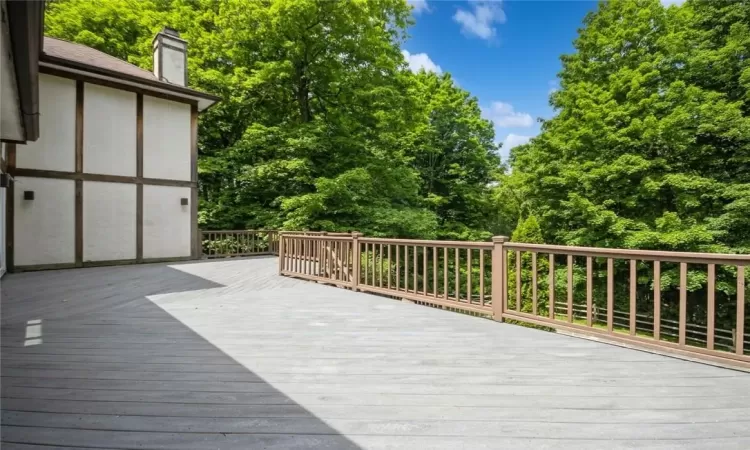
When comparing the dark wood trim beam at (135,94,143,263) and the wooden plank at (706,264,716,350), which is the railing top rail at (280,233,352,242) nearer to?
the wooden plank at (706,264,716,350)

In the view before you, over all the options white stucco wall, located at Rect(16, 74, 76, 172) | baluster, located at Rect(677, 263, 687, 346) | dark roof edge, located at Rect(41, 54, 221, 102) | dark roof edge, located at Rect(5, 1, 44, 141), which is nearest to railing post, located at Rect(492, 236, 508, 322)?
baluster, located at Rect(677, 263, 687, 346)

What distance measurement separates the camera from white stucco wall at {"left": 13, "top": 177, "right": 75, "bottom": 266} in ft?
25.2

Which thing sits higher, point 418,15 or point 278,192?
point 418,15

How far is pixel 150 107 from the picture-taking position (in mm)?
9523

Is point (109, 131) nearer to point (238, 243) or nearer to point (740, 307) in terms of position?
point (238, 243)

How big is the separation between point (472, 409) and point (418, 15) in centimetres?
1584

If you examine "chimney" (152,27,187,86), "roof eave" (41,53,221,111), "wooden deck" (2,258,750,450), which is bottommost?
"wooden deck" (2,258,750,450)

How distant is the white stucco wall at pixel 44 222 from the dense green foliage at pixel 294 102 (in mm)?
4855

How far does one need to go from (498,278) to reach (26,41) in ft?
12.6

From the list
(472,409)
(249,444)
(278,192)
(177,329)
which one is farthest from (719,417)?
(278,192)

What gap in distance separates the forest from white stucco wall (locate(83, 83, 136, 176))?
3.51 meters

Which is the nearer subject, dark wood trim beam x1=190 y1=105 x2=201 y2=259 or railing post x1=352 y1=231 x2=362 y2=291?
railing post x1=352 y1=231 x2=362 y2=291

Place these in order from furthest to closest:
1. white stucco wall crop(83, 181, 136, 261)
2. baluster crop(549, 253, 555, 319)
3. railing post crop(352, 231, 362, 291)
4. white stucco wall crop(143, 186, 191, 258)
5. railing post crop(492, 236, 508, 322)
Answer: white stucco wall crop(143, 186, 191, 258) → white stucco wall crop(83, 181, 136, 261) → railing post crop(352, 231, 362, 291) → railing post crop(492, 236, 508, 322) → baluster crop(549, 253, 555, 319)

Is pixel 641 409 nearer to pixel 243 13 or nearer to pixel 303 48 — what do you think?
pixel 303 48
